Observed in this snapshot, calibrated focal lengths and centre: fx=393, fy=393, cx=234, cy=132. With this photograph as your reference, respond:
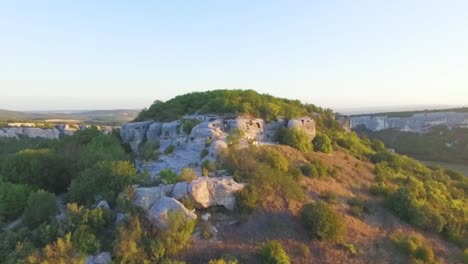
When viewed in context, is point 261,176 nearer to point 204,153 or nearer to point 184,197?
point 204,153

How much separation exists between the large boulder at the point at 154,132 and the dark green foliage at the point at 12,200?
7964 millimetres

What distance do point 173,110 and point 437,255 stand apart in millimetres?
18469

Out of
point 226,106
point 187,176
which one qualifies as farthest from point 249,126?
point 187,176

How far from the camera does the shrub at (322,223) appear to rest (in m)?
16.0

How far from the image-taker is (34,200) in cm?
1875

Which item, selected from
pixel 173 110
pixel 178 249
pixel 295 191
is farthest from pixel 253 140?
pixel 178 249

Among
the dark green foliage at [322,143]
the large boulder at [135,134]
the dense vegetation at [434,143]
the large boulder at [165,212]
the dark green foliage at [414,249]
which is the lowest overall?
the dense vegetation at [434,143]

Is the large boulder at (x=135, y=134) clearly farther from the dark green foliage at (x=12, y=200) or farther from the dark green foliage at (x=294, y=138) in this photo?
the dark green foliage at (x=294, y=138)

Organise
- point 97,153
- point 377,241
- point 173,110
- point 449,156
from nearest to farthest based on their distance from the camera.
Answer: point 377,241 < point 97,153 < point 173,110 < point 449,156

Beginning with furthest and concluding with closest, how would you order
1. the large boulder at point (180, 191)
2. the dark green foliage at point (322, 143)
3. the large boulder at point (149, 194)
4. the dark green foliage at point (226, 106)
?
the dark green foliage at point (226, 106)
the dark green foliage at point (322, 143)
the large boulder at point (180, 191)
the large boulder at point (149, 194)

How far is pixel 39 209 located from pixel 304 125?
1632cm

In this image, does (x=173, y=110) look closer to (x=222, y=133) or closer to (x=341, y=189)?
(x=222, y=133)

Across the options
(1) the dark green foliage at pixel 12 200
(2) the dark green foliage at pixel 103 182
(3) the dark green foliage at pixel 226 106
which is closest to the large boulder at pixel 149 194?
(2) the dark green foliage at pixel 103 182

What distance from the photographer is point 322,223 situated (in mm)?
16125
